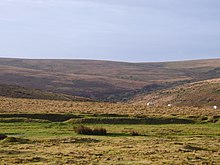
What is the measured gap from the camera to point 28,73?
525ft

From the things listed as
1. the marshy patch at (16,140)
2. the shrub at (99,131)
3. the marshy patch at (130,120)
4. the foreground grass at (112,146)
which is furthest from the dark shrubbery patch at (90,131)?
the marshy patch at (130,120)

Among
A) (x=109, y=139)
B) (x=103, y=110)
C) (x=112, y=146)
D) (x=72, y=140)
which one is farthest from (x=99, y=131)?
(x=103, y=110)

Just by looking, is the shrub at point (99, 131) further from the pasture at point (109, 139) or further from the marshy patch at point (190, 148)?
the marshy patch at point (190, 148)

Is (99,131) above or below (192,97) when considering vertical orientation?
above

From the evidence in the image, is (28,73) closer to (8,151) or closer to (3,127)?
(3,127)

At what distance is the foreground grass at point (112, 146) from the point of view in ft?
69.3

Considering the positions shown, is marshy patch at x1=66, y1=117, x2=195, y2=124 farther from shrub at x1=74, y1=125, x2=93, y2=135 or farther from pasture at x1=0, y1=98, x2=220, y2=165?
shrub at x1=74, y1=125, x2=93, y2=135

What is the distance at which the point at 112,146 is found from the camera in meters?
25.8

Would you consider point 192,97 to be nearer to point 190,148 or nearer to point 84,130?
point 84,130

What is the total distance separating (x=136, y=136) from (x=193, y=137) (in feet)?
12.6

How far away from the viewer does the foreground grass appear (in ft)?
69.3

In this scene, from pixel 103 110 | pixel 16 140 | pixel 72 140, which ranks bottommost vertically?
pixel 103 110

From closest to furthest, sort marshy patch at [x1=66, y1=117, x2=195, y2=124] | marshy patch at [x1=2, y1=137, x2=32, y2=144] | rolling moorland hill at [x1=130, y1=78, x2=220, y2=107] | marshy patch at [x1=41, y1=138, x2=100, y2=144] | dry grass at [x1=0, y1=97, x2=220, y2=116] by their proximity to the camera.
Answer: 1. marshy patch at [x1=2, y1=137, x2=32, y2=144]
2. marshy patch at [x1=41, y1=138, x2=100, y2=144]
3. marshy patch at [x1=66, y1=117, x2=195, y2=124]
4. dry grass at [x1=0, y1=97, x2=220, y2=116]
5. rolling moorland hill at [x1=130, y1=78, x2=220, y2=107]

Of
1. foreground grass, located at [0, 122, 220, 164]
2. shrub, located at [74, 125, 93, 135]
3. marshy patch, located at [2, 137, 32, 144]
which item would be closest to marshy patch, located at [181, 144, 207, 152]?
foreground grass, located at [0, 122, 220, 164]
